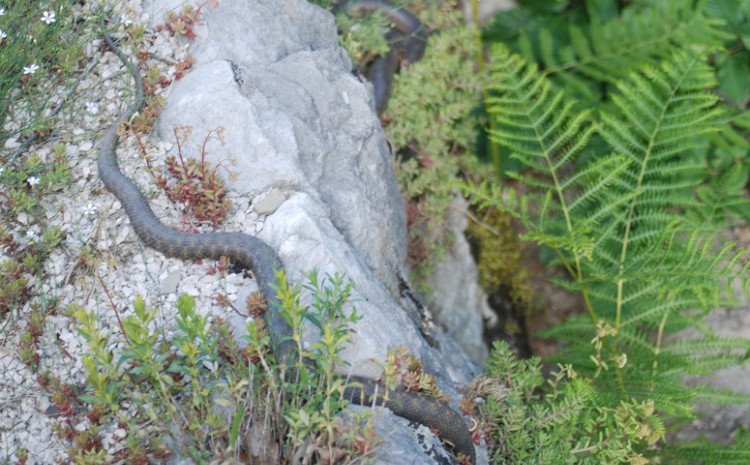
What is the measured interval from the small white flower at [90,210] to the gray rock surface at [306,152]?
638mm

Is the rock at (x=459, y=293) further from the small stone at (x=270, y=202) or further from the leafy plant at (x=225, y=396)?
the leafy plant at (x=225, y=396)

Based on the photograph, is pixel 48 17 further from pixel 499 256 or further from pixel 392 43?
pixel 499 256

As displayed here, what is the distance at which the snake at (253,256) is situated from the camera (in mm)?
3615

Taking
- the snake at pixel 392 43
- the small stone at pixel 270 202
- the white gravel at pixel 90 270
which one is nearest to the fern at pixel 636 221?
the snake at pixel 392 43

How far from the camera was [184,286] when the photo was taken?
12.9 ft

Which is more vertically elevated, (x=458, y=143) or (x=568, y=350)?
(x=458, y=143)

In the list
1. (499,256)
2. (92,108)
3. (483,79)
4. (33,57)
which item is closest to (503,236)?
(499,256)

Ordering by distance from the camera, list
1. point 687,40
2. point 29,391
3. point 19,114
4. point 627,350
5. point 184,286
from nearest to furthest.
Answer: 1. point 29,391
2. point 184,286
3. point 19,114
4. point 627,350
5. point 687,40

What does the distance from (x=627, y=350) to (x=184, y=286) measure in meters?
3.35

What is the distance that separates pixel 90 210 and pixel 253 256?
3.48 feet

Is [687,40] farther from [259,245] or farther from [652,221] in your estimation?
[259,245]

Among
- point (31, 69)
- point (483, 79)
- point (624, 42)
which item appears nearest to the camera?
point (31, 69)

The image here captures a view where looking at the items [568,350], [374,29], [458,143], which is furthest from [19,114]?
[568,350]

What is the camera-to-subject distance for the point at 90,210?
410 cm
